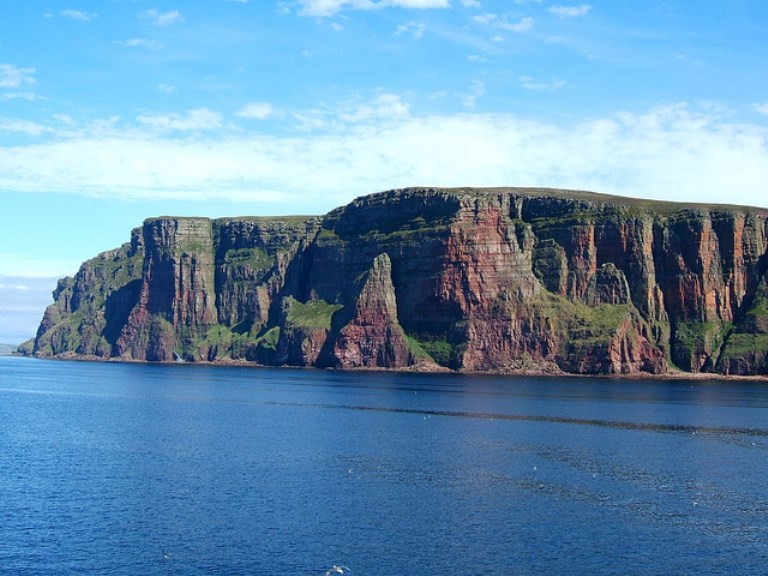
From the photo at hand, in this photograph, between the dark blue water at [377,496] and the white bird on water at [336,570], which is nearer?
the white bird on water at [336,570]

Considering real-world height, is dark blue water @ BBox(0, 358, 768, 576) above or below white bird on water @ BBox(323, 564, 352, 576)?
above

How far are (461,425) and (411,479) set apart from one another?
49720 millimetres

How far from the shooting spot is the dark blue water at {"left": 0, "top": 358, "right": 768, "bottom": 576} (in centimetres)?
6347

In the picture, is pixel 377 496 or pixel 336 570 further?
pixel 377 496

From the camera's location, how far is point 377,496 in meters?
82.4

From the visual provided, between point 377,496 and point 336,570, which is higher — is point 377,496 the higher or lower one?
the higher one

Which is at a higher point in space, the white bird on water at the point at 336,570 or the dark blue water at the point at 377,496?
the dark blue water at the point at 377,496

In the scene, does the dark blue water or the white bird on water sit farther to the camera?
the dark blue water

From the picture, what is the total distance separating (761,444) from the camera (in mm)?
122625

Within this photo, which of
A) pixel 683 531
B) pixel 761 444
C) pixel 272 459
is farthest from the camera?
pixel 761 444

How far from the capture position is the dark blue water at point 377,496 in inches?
2499

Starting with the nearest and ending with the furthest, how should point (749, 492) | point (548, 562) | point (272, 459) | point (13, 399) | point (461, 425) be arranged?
point (548, 562), point (749, 492), point (272, 459), point (461, 425), point (13, 399)

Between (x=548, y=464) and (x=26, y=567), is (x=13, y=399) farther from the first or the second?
(x=26, y=567)

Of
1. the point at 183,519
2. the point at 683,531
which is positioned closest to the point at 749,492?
the point at 683,531
